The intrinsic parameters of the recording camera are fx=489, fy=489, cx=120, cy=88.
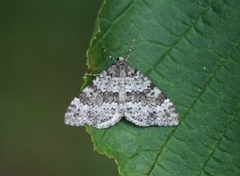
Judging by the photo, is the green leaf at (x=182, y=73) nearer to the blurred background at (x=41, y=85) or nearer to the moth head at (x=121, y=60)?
the moth head at (x=121, y=60)

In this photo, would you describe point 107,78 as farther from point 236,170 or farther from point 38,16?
point 38,16

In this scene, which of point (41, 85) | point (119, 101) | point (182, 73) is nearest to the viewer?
point (182, 73)

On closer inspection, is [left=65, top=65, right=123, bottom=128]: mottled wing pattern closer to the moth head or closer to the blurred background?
the moth head

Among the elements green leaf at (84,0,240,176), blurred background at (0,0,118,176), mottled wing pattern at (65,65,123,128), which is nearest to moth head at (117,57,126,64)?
green leaf at (84,0,240,176)

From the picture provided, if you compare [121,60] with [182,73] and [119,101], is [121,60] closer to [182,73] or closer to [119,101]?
[182,73]

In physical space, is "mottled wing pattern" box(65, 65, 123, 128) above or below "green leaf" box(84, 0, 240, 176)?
below

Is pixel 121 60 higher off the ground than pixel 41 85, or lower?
higher

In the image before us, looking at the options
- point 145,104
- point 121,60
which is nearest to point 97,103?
point 145,104
